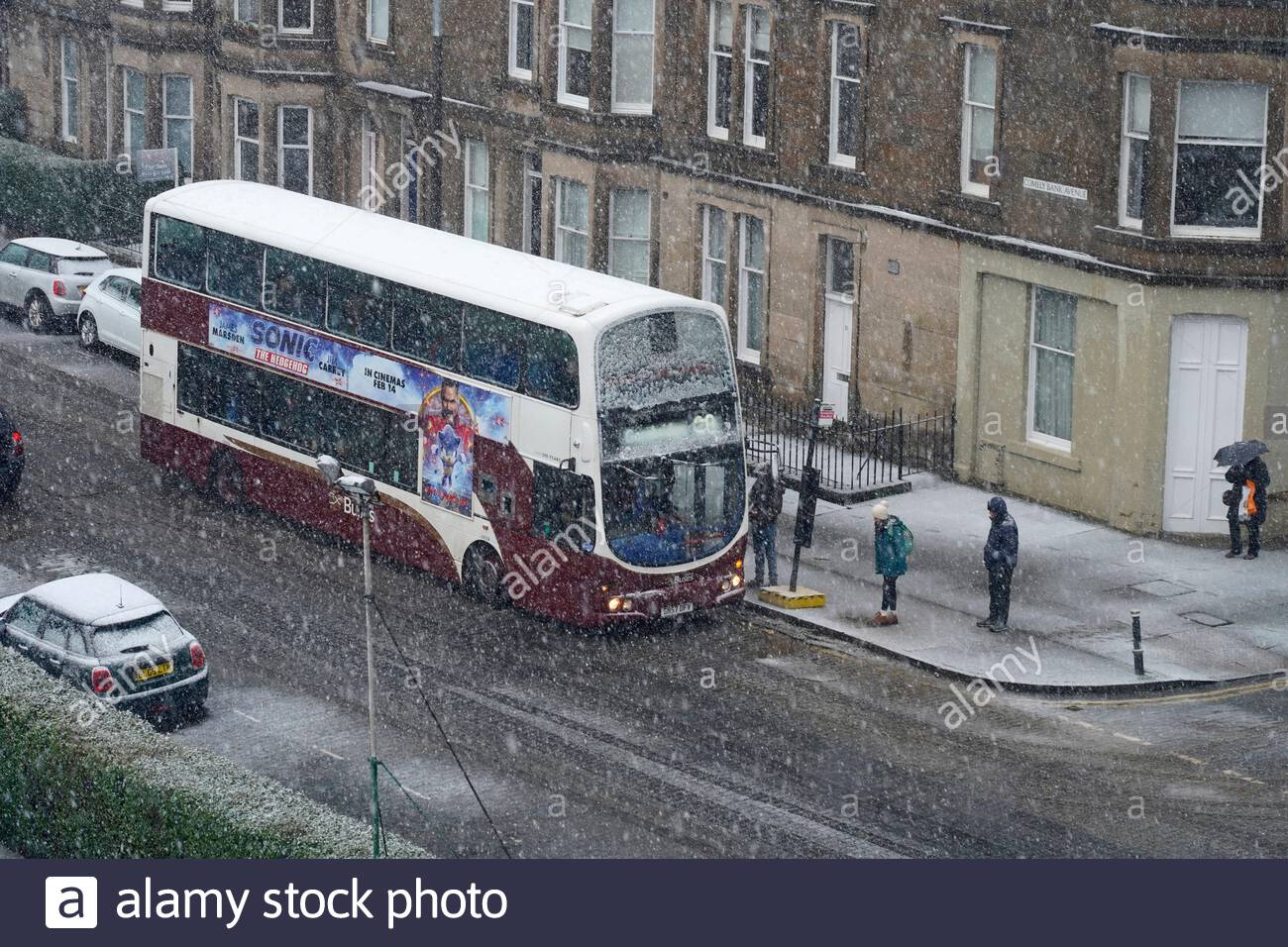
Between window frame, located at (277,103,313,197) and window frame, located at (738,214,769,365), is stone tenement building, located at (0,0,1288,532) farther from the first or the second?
window frame, located at (277,103,313,197)

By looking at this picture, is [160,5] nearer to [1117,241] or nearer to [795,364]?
[795,364]

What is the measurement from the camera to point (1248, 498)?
3259 centimetres

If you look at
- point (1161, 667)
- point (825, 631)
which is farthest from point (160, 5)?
point (1161, 667)

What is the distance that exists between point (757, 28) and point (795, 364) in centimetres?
568

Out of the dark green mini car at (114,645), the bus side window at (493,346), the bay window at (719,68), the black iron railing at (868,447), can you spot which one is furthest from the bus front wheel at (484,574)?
the bay window at (719,68)

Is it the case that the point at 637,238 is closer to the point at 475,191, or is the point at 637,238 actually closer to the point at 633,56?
the point at 633,56

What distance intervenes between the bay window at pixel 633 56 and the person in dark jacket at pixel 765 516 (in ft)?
38.3

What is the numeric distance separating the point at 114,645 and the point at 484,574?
601cm

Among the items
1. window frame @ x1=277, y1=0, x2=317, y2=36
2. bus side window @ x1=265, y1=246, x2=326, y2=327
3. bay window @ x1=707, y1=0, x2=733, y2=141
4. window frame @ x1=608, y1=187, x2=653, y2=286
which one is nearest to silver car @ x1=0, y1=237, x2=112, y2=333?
window frame @ x1=277, y1=0, x2=317, y2=36

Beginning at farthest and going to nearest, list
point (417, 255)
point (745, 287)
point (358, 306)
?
point (745, 287) → point (358, 306) → point (417, 255)

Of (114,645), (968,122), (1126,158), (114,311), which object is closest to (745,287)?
(968,122)

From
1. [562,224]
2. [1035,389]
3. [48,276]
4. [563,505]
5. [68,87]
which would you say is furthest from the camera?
[68,87]

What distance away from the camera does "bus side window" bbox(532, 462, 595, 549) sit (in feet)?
94.1

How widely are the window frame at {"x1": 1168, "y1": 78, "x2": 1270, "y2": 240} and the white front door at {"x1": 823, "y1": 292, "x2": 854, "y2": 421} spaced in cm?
670
